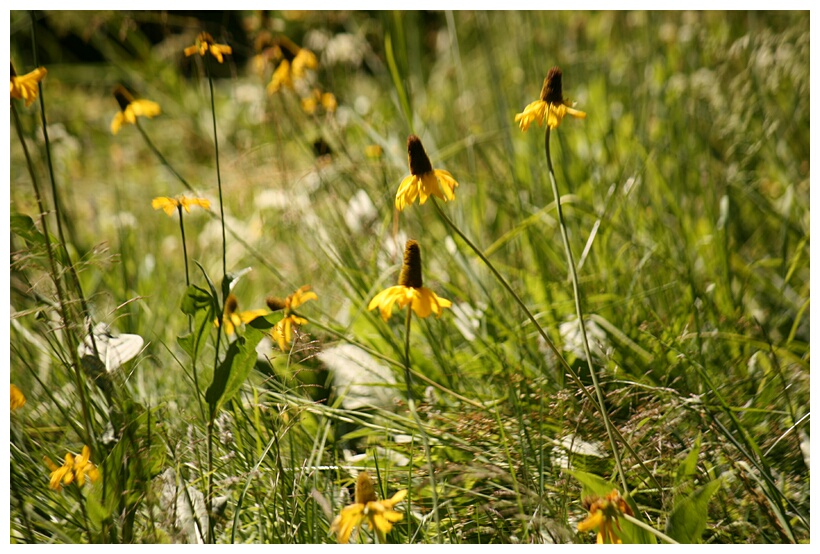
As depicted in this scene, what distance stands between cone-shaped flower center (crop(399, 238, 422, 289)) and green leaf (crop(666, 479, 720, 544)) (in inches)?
A: 14.7

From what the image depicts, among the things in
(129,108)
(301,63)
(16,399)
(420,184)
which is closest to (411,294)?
(420,184)

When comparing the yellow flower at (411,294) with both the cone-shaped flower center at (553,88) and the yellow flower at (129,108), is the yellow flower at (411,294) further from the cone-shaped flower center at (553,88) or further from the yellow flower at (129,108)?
the yellow flower at (129,108)

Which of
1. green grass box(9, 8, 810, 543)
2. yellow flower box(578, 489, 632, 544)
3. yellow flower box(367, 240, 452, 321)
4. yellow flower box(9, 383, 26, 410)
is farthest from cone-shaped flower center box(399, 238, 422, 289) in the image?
yellow flower box(9, 383, 26, 410)

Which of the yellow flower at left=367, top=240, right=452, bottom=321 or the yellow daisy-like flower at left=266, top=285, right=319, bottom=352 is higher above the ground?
the yellow daisy-like flower at left=266, top=285, right=319, bottom=352

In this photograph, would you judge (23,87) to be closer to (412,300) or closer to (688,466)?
(412,300)

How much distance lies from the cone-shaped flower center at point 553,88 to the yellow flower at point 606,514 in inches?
17.3

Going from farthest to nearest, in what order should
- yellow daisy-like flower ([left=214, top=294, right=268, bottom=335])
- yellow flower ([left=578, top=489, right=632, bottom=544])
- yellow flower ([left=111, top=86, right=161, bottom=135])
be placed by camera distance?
yellow flower ([left=111, top=86, right=161, bottom=135]), yellow daisy-like flower ([left=214, top=294, right=268, bottom=335]), yellow flower ([left=578, top=489, right=632, bottom=544])

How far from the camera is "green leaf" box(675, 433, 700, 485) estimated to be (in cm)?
84

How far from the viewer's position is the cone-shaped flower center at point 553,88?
32.1 inches

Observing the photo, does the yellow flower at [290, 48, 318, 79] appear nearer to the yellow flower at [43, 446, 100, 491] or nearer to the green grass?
the green grass

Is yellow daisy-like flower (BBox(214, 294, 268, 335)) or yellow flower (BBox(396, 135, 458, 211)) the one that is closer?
yellow flower (BBox(396, 135, 458, 211))

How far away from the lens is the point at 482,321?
117 cm

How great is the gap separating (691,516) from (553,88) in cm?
50
